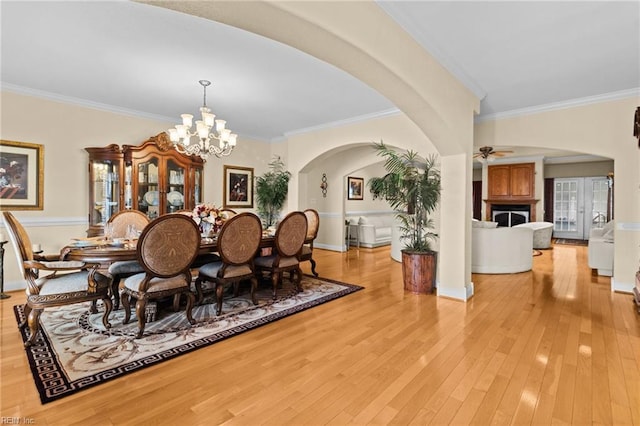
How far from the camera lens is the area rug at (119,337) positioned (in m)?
2.10

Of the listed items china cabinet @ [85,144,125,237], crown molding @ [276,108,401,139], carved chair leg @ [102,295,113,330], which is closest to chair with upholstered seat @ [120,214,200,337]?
carved chair leg @ [102,295,113,330]

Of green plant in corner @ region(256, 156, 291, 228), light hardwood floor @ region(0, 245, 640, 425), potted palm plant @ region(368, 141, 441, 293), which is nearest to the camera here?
light hardwood floor @ region(0, 245, 640, 425)

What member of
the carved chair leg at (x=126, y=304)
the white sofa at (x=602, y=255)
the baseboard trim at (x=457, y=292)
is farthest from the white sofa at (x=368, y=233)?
the carved chair leg at (x=126, y=304)

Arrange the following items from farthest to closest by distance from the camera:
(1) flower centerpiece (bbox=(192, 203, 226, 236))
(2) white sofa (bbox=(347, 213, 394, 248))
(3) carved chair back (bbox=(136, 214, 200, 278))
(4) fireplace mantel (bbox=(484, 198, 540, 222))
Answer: (4) fireplace mantel (bbox=(484, 198, 540, 222)) < (2) white sofa (bbox=(347, 213, 394, 248)) < (1) flower centerpiece (bbox=(192, 203, 226, 236)) < (3) carved chair back (bbox=(136, 214, 200, 278))

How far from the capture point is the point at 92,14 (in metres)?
2.42

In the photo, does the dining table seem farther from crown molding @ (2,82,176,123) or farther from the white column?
the white column

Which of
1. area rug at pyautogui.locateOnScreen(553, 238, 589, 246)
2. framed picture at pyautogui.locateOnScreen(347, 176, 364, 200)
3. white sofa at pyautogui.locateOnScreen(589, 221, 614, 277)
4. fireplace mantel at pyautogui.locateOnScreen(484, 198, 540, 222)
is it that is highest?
framed picture at pyautogui.locateOnScreen(347, 176, 364, 200)

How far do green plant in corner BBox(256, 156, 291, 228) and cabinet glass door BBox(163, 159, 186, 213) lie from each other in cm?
184

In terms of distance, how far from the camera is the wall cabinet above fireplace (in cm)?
902

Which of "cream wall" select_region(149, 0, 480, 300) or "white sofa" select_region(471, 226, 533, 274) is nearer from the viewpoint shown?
"cream wall" select_region(149, 0, 480, 300)

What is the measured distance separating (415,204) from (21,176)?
17.1ft

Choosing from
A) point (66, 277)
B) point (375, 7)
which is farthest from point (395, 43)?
point (66, 277)

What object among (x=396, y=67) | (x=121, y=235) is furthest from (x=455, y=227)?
(x=121, y=235)

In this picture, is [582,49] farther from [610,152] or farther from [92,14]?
[92,14]
